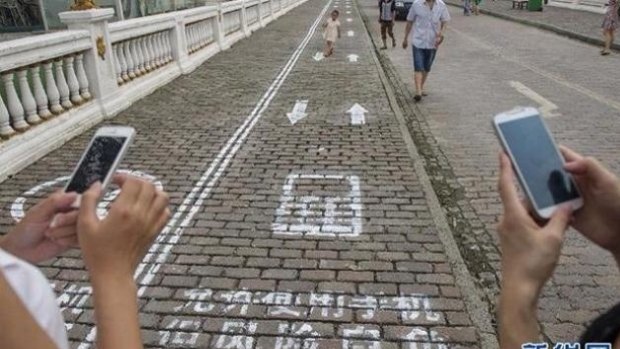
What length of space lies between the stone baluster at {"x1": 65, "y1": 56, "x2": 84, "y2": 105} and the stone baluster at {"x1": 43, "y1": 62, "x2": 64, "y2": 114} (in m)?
0.39

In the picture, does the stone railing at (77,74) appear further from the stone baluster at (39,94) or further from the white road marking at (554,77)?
the white road marking at (554,77)

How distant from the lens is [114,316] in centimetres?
127

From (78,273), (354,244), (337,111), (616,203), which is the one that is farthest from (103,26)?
(616,203)

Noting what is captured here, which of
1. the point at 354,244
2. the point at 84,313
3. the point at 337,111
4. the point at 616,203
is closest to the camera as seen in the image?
the point at 616,203

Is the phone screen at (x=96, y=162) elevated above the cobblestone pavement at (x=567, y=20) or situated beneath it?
elevated above

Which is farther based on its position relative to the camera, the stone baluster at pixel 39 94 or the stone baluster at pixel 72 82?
the stone baluster at pixel 72 82

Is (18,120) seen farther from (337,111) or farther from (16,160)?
(337,111)

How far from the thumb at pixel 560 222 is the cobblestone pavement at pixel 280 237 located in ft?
6.96

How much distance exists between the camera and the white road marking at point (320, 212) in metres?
4.79

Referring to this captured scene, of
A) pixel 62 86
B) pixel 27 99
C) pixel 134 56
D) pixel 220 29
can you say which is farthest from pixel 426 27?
pixel 220 29

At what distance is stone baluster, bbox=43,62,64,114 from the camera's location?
23.3ft

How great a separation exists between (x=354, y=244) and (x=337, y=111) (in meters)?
5.09

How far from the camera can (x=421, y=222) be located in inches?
195

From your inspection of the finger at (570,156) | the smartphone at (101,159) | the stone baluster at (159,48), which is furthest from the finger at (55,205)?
the stone baluster at (159,48)
